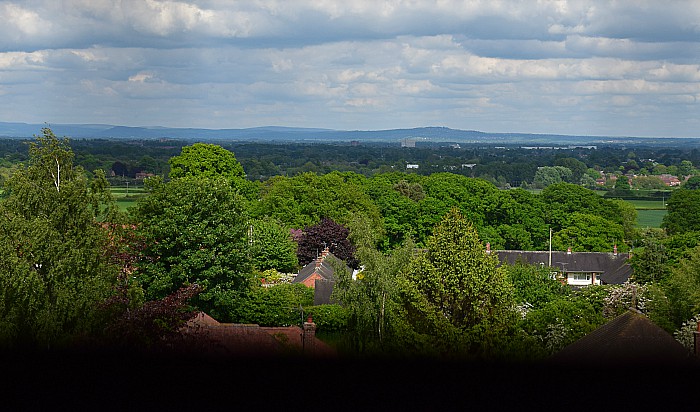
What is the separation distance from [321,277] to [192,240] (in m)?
11.1

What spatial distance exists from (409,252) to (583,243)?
86.8 ft

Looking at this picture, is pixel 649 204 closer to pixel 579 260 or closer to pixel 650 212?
pixel 650 212

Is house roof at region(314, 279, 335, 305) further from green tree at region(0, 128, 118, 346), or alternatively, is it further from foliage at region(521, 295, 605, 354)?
green tree at region(0, 128, 118, 346)

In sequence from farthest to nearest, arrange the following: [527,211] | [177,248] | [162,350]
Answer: [527,211]
[177,248]
[162,350]

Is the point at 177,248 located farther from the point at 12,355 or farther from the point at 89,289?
the point at 12,355

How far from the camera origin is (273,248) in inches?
1478

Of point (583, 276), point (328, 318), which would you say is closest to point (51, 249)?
point (328, 318)

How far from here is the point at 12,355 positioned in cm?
260

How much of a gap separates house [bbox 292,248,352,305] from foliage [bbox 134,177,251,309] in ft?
12.4

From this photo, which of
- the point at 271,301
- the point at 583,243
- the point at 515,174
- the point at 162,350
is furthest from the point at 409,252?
the point at 515,174

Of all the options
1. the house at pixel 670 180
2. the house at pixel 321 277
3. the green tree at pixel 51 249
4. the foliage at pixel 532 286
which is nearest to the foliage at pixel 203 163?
the house at pixel 321 277

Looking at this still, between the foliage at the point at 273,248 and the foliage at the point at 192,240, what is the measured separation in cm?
Answer: 1269

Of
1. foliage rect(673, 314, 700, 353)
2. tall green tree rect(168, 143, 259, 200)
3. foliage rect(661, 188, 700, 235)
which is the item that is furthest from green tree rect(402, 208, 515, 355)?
foliage rect(661, 188, 700, 235)

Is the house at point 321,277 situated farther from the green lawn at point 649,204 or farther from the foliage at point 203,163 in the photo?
the green lawn at point 649,204
